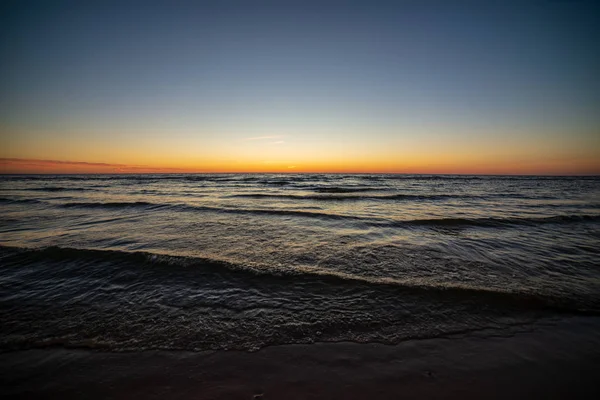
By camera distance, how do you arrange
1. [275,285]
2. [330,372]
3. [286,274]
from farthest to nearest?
[286,274] → [275,285] → [330,372]

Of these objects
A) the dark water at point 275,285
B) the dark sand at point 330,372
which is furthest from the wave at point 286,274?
the dark sand at point 330,372

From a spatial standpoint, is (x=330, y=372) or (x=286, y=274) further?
(x=286, y=274)

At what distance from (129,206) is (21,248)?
9.45 metres

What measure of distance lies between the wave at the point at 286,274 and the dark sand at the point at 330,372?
1.05 m

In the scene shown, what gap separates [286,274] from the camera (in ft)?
17.1

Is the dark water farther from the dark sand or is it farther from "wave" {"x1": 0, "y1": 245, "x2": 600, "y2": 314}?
the dark sand

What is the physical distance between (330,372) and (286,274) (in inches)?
104

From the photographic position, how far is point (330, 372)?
2.65m

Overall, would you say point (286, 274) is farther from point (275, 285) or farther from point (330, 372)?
point (330, 372)

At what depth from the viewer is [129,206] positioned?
1558 cm

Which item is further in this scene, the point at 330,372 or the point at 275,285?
the point at 275,285

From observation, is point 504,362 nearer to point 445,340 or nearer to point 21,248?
point 445,340

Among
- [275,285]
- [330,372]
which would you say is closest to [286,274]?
[275,285]

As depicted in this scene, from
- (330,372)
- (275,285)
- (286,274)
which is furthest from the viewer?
(286,274)
